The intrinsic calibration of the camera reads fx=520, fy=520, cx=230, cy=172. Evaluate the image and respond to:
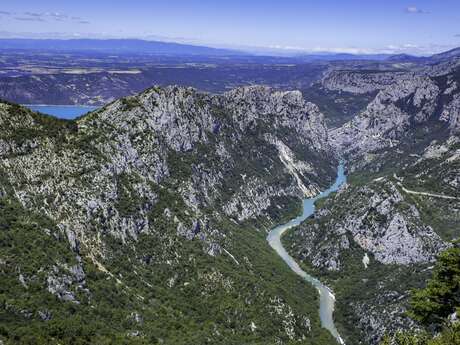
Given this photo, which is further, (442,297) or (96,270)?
(96,270)

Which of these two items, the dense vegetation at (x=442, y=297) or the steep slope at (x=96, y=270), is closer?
the dense vegetation at (x=442, y=297)

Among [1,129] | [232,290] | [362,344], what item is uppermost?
[1,129]

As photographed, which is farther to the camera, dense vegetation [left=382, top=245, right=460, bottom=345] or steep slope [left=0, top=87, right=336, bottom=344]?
steep slope [left=0, top=87, right=336, bottom=344]

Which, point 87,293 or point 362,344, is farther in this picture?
point 362,344

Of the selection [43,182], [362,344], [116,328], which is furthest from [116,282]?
[362,344]

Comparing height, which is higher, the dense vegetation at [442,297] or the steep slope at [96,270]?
the dense vegetation at [442,297]

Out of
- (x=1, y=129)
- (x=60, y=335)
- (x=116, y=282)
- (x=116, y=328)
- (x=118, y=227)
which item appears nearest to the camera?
(x=60, y=335)

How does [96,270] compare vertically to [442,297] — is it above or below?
below

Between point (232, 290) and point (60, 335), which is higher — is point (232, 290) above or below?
below

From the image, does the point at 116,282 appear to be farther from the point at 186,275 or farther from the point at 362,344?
the point at 362,344

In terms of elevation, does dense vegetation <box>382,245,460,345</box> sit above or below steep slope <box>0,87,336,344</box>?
above

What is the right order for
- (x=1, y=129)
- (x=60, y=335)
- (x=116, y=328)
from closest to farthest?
(x=60, y=335) → (x=116, y=328) → (x=1, y=129)
